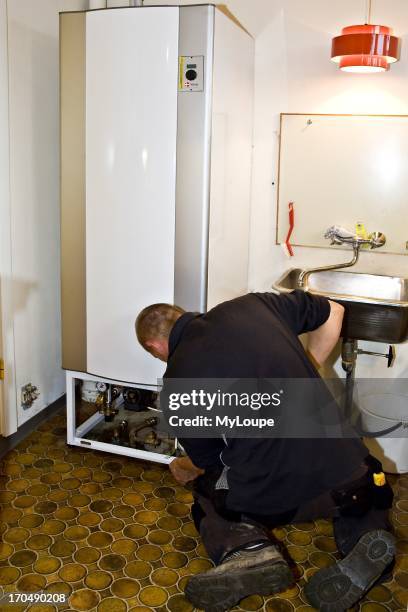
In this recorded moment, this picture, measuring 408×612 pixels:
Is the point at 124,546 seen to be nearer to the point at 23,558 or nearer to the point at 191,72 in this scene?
the point at 23,558

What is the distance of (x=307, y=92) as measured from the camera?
2.93 meters

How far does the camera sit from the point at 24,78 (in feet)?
9.00

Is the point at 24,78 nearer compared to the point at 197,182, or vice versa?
the point at 197,182

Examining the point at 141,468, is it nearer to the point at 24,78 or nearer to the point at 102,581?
the point at 102,581

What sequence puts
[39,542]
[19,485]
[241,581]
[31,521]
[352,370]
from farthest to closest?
[352,370] < [19,485] < [31,521] < [39,542] < [241,581]

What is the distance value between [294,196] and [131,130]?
85 cm

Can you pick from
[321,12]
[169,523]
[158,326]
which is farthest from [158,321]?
[321,12]

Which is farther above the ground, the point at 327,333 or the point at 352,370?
the point at 327,333

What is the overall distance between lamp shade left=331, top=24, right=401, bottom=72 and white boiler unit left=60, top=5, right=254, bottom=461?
42cm

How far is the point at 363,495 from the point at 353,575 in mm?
238

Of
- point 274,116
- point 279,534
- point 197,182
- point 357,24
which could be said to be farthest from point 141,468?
point 357,24

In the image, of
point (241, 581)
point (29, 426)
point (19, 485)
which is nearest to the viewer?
point (241, 581)

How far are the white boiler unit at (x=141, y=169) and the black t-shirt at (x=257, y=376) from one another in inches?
23.5

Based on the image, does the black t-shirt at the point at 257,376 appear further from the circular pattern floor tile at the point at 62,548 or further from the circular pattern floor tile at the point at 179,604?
the circular pattern floor tile at the point at 62,548
